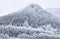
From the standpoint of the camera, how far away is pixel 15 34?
2.84 ft

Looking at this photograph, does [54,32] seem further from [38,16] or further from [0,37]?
[0,37]

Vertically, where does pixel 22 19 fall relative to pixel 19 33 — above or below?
above

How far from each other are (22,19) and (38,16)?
0.44ft

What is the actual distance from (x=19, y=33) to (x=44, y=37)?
0.19m

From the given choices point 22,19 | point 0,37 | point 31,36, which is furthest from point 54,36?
point 0,37

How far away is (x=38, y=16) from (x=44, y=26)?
10 cm

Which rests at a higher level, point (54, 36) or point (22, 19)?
point (22, 19)

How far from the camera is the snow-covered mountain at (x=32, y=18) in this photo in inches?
35.7

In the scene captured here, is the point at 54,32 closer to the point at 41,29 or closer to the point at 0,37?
the point at 41,29

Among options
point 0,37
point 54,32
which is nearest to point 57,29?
point 54,32

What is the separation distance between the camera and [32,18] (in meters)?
0.93

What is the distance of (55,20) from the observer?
90cm

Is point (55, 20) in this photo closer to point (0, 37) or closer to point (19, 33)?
point (19, 33)

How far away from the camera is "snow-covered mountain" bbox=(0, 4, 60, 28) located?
91cm
